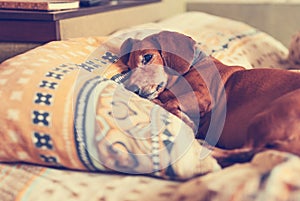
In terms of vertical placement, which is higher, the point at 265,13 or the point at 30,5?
the point at 30,5

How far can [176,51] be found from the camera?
3.74 ft

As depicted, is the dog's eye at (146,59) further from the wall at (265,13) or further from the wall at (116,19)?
the wall at (265,13)

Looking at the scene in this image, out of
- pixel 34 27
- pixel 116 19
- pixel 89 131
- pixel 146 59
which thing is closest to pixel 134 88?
pixel 146 59

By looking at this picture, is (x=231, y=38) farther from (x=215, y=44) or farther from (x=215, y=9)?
(x=215, y=9)

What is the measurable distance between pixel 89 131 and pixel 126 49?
Answer: 379 millimetres

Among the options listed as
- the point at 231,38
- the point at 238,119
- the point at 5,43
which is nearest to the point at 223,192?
the point at 238,119

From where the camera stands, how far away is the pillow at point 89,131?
0.87 m

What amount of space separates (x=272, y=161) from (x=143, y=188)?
24 cm

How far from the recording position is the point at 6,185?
0.90 metres

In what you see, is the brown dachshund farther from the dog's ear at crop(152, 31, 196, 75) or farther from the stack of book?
the stack of book

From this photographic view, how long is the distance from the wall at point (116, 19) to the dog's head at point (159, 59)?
0.26m

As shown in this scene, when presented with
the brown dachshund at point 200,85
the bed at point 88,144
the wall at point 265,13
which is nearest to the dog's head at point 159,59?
the brown dachshund at point 200,85

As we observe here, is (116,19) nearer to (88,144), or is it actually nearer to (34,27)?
(34,27)

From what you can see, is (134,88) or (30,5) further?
(30,5)
